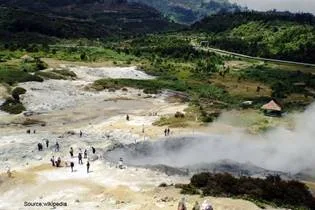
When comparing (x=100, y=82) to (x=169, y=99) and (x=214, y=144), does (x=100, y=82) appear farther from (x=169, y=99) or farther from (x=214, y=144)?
(x=214, y=144)

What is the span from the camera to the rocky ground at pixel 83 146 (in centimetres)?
4375

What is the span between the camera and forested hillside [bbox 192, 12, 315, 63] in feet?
478

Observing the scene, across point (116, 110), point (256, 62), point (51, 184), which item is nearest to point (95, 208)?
point (51, 184)

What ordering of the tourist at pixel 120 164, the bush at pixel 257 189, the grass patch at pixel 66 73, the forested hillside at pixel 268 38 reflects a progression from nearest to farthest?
the bush at pixel 257 189, the tourist at pixel 120 164, the grass patch at pixel 66 73, the forested hillside at pixel 268 38

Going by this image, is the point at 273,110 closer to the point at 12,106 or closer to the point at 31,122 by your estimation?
the point at 31,122

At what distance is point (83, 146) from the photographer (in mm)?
60938

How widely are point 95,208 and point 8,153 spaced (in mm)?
18983

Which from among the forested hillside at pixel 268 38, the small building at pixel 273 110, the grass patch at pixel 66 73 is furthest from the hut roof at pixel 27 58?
the forested hillside at pixel 268 38

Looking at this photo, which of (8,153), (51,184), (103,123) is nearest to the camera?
(51,184)

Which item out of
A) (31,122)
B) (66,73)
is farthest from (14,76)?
(31,122)

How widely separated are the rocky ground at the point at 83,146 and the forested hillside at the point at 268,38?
189 feet

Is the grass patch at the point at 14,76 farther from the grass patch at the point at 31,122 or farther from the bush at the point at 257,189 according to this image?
the bush at the point at 257,189

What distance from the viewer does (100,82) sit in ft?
333

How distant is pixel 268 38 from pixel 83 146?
106m
